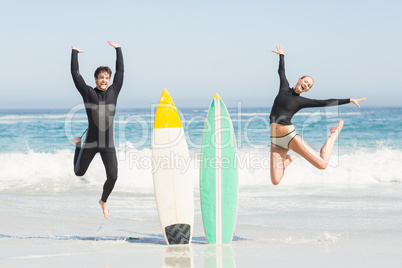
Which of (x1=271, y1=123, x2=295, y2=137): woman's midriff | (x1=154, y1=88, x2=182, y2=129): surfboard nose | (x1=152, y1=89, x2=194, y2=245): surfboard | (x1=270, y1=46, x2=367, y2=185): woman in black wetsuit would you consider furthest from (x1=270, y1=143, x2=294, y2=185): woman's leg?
(x1=154, y1=88, x2=182, y2=129): surfboard nose

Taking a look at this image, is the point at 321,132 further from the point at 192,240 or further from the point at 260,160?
the point at 192,240

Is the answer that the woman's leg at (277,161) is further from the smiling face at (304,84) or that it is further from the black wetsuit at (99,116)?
the black wetsuit at (99,116)

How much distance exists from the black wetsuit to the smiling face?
5.83ft

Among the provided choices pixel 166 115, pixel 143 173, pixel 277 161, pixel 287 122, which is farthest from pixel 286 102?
pixel 143 173

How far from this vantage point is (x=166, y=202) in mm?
5559

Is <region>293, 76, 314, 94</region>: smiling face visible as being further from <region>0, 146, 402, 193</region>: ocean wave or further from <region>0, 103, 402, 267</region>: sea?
<region>0, 146, 402, 193</region>: ocean wave

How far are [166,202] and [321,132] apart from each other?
14129mm

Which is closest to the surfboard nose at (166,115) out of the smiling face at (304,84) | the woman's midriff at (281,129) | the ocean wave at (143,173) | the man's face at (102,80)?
the man's face at (102,80)

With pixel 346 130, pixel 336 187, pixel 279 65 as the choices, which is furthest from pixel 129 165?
pixel 346 130

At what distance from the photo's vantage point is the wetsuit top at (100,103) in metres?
4.98

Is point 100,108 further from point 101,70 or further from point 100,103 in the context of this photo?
point 101,70

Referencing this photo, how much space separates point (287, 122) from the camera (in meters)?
5.41

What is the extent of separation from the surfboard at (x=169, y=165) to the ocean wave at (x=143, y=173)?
400 cm

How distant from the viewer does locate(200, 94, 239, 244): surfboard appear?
5.60 meters
